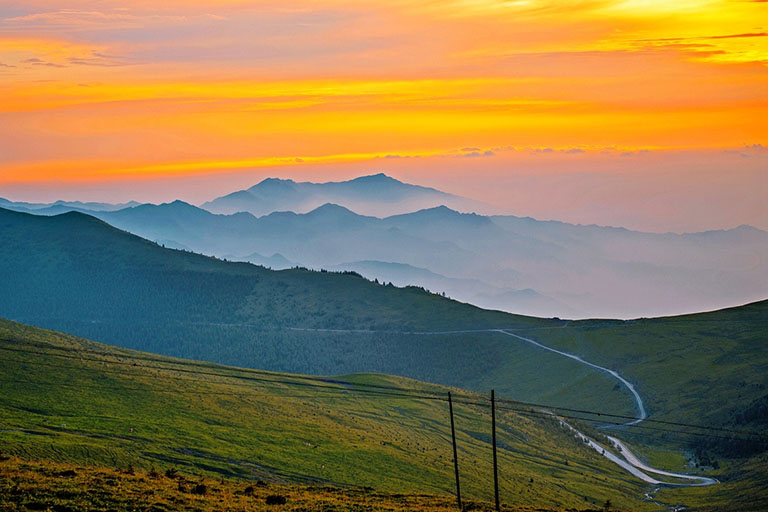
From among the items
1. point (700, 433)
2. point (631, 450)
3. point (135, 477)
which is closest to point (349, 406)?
point (631, 450)

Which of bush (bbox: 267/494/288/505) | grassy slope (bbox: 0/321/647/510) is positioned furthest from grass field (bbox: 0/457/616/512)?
grassy slope (bbox: 0/321/647/510)

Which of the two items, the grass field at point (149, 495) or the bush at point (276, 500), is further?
the bush at point (276, 500)

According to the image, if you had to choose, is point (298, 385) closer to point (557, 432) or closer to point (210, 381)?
point (210, 381)

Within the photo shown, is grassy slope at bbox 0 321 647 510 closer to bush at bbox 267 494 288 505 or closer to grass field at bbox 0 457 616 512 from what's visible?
A: grass field at bbox 0 457 616 512

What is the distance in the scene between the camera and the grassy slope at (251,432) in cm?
8219

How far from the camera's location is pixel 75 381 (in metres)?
103

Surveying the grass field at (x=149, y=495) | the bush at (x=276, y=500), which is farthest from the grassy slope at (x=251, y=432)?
the bush at (x=276, y=500)

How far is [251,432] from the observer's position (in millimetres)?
100812

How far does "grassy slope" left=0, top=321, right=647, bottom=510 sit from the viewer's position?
3236 inches

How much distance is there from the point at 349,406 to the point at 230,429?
39160 millimetres

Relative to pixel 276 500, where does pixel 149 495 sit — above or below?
above

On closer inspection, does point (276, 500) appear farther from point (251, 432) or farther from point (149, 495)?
point (251, 432)

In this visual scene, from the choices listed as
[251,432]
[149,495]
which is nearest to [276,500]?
[149,495]

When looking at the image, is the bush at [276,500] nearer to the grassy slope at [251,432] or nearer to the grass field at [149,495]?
the grass field at [149,495]
